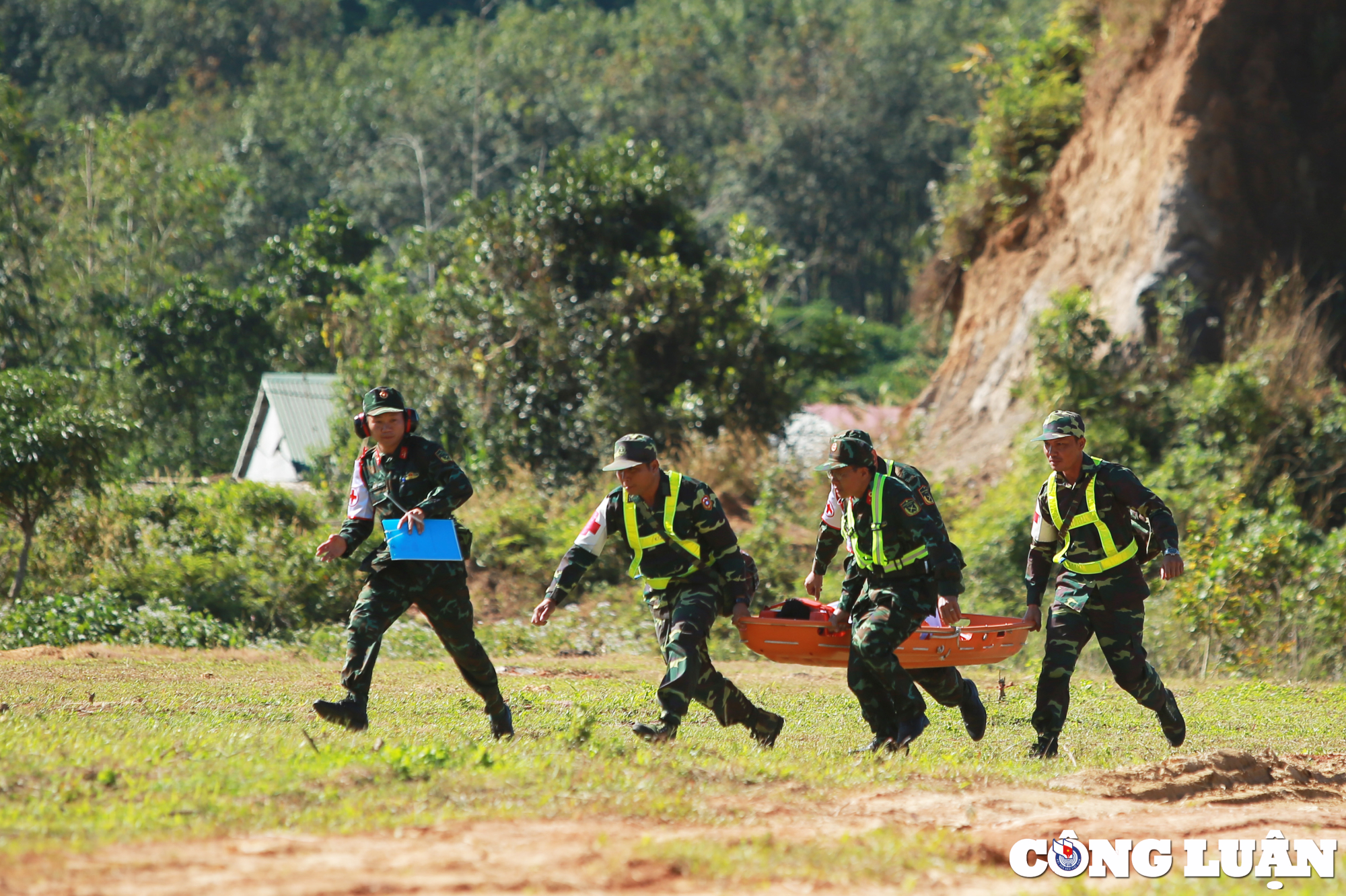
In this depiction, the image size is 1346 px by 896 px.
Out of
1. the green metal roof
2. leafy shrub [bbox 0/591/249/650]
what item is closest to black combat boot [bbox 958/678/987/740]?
leafy shrub [bbox 0/591/249/650]

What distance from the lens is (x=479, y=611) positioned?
1583 cm

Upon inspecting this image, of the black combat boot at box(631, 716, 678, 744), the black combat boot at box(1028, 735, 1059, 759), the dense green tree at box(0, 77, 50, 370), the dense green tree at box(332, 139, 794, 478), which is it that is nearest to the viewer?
the black combat boot at box(631, 716, 678, 744)

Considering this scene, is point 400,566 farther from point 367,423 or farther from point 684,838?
point 684,838

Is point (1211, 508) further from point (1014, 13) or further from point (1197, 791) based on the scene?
point (1014, 13)

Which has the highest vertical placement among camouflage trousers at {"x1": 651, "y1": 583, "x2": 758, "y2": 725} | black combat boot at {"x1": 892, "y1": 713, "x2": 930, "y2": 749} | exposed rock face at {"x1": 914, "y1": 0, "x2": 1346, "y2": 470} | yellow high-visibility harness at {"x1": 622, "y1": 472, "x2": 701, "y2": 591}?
exposed rock face at {"x1": 914, "y1": 0, "x2": 1346, "y2": 470}

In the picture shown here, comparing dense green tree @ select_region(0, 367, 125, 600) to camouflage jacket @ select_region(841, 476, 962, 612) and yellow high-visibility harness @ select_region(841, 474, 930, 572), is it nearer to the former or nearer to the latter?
yellow high-visibility harness @ select_region(841, 474, 930, 572)

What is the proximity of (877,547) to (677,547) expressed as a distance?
3.62 ft

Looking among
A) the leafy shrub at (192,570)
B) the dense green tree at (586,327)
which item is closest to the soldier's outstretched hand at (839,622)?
the leafy shrub at (192,570)

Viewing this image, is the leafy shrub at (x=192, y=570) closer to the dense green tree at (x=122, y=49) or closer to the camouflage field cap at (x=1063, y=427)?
the camouflage field cap at (x=1063, y=427)

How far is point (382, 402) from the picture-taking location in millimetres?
6969

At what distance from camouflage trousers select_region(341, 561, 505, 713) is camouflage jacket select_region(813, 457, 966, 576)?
201cm

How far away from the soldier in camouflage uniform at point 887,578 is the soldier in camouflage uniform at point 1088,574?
75 centimetres

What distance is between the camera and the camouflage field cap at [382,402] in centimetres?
693

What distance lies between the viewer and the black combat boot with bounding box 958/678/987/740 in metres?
7.54
